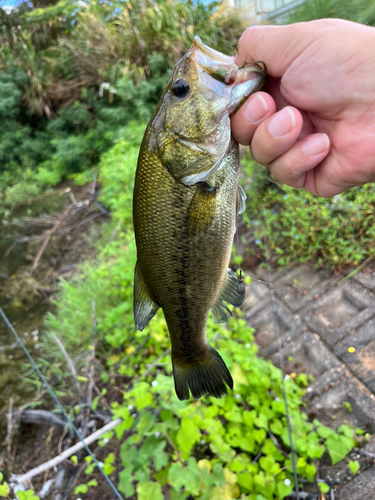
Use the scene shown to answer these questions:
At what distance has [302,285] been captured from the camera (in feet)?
8.69

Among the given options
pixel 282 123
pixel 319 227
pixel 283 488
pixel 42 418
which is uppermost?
pixel 282 123

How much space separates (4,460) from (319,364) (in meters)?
2.73

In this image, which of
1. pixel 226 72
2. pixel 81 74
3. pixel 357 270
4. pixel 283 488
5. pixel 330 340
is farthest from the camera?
pixel 81 74

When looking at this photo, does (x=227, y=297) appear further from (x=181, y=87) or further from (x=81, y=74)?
(x=81, y=74)

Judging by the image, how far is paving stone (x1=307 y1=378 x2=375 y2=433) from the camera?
184 cm

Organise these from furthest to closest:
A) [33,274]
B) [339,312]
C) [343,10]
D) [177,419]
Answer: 1. [33,274]
2. [343,10]
3. [339,312]
4. [177,419]

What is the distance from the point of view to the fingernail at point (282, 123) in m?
1.10

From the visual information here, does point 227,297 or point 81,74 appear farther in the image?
point 81,74

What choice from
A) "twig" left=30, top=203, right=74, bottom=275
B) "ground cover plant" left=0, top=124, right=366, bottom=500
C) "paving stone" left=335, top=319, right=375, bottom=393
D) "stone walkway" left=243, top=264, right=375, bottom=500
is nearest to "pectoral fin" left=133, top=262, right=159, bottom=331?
"ground cover plant" left=0, top=124, right=366, bottom=500

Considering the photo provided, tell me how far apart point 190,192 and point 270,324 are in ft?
5.99

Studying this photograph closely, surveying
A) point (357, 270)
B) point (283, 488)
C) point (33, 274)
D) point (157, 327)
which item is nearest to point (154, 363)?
point (157, 327)

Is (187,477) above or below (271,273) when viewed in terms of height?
above

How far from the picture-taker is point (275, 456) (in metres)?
1.71

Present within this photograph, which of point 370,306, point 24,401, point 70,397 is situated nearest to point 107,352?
point 70,397
